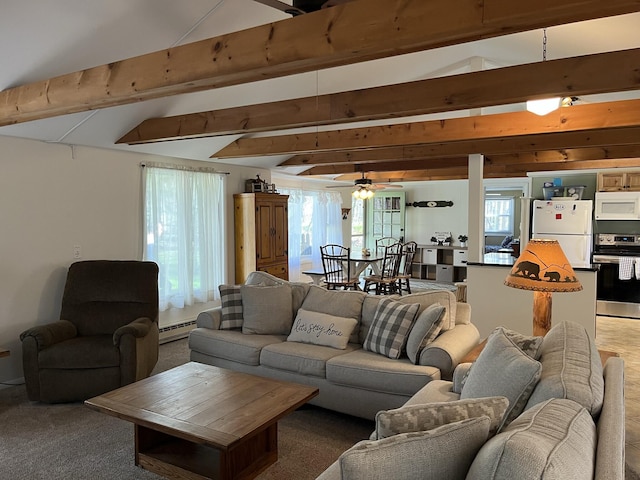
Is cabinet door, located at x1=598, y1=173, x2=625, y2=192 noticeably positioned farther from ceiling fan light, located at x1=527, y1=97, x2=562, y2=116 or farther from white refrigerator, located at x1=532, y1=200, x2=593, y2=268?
ceiling fan light, located at x1=527, y1=97, x2=562, y2=116

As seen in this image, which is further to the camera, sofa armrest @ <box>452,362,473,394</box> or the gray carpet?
the gray carpet

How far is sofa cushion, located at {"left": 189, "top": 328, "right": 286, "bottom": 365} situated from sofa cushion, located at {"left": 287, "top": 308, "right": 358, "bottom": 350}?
0.19 m

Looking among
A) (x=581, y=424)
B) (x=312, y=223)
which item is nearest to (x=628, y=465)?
(x=581, y=424)

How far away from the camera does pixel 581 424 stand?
1.44 meters

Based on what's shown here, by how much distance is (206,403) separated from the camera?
264cm

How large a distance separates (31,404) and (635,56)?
A: 4927 millimetres

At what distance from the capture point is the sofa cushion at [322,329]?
3.62 m

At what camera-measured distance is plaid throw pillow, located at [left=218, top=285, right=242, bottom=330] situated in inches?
162

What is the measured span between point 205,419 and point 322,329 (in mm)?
1432

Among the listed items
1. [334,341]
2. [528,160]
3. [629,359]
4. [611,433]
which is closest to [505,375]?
[611,433]

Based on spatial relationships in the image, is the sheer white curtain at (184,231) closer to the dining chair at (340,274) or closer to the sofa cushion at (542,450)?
the dining chair at (340,274)

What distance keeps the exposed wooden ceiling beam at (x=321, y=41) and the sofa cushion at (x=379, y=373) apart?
6.51ft

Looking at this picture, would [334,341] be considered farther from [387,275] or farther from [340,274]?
[387,275]

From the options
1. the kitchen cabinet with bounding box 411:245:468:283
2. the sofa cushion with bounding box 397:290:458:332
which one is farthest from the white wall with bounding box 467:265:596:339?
the kitchen cabinet with bounding box 411:245:468:283
